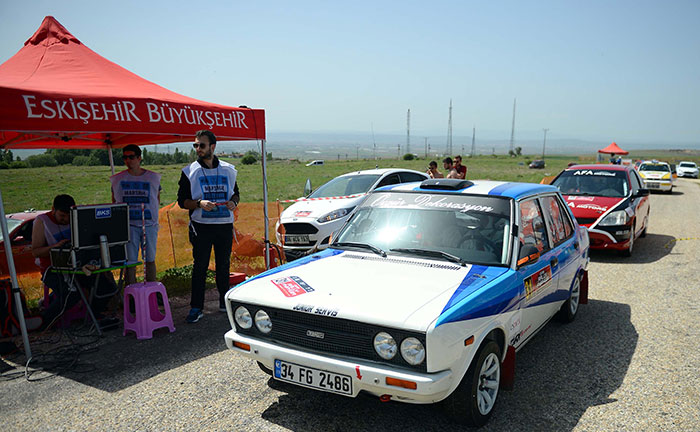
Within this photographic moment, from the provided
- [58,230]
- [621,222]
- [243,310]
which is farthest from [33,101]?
[621,222]

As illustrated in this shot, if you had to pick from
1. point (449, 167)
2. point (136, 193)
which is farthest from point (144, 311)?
point (449, 167)

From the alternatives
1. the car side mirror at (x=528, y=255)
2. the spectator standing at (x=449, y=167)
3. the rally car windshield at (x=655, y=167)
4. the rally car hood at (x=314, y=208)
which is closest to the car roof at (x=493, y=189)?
the car side mirror at (x=528, y=255)

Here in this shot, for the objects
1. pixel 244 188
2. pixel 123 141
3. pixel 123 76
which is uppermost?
pixel 123 76

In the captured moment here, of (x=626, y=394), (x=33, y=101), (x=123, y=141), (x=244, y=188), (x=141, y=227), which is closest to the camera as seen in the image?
(x=626, y=394)

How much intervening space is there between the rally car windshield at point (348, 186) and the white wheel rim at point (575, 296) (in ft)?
16.9

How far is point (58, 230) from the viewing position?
18.0 feet

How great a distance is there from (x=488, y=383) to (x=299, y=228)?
19.5 ft

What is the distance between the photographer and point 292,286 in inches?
138

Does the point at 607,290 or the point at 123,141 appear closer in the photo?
the point at 607,290

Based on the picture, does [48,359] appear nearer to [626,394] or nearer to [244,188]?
[626,394]

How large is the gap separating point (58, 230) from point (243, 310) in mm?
3278

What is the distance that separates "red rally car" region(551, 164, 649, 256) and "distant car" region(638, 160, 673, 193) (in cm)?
1499

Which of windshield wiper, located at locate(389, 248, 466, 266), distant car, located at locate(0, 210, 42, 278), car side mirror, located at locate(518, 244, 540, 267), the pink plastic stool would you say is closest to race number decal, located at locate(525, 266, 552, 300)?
car side mirror, located at locate(518, 244, 540, 267)

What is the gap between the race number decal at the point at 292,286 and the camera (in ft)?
11.1
